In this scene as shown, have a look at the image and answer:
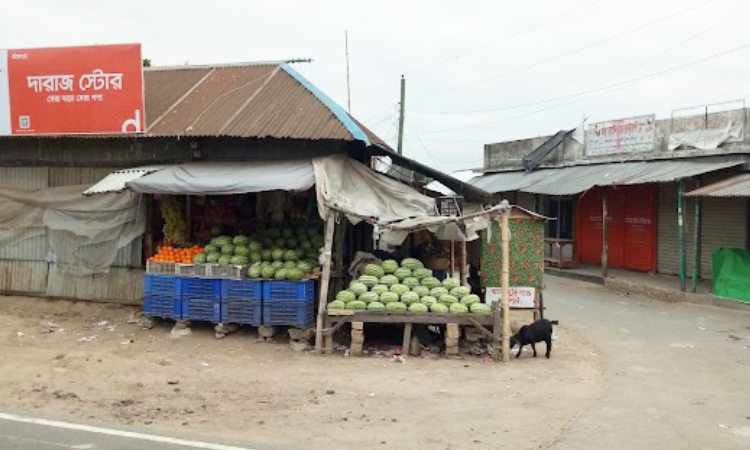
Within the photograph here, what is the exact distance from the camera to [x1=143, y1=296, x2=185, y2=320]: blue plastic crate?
11375mm

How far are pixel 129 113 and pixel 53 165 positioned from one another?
2491 millimetres

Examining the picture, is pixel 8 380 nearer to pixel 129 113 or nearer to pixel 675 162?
pixel 129 113

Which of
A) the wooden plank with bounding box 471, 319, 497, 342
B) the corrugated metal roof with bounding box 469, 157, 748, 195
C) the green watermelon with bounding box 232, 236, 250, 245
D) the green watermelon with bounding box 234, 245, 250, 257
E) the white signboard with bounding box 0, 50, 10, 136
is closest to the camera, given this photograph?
the wooden plank with bounding box 471, 319, 497, 342

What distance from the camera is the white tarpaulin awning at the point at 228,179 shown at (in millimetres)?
10633

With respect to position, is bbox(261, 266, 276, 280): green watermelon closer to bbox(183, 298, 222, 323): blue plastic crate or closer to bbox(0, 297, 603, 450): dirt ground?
bbox(183, 298, 222, 323): blue plastic crate

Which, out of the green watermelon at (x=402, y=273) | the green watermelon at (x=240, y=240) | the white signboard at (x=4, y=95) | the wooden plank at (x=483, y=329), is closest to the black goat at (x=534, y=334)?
the wooden plank at (x=483, y=329)

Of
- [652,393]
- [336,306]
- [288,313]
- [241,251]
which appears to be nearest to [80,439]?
[336,306]

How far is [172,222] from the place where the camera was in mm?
12500

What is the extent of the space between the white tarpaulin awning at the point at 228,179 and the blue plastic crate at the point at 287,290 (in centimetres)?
152

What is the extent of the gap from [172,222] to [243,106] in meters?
2.50

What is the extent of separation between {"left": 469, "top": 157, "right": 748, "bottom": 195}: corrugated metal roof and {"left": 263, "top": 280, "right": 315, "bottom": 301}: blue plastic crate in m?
10.7

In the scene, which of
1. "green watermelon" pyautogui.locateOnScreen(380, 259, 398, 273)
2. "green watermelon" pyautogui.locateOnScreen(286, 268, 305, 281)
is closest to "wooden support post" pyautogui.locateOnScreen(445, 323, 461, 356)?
"green watermelon" pyautogui.locateOnScreen(380, 259, 398, 273)

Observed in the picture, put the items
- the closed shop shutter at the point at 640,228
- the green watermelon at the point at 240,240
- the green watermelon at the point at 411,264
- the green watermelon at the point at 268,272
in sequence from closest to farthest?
the green watermelon at the point at 268,272, the green watermelon at the point at 411,264, the green watermelon at the point at 240,240, the closed shop shutter at the point at 640,228

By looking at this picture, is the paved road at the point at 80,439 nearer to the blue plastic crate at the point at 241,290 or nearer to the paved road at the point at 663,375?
the paved road at the point at 663,375
